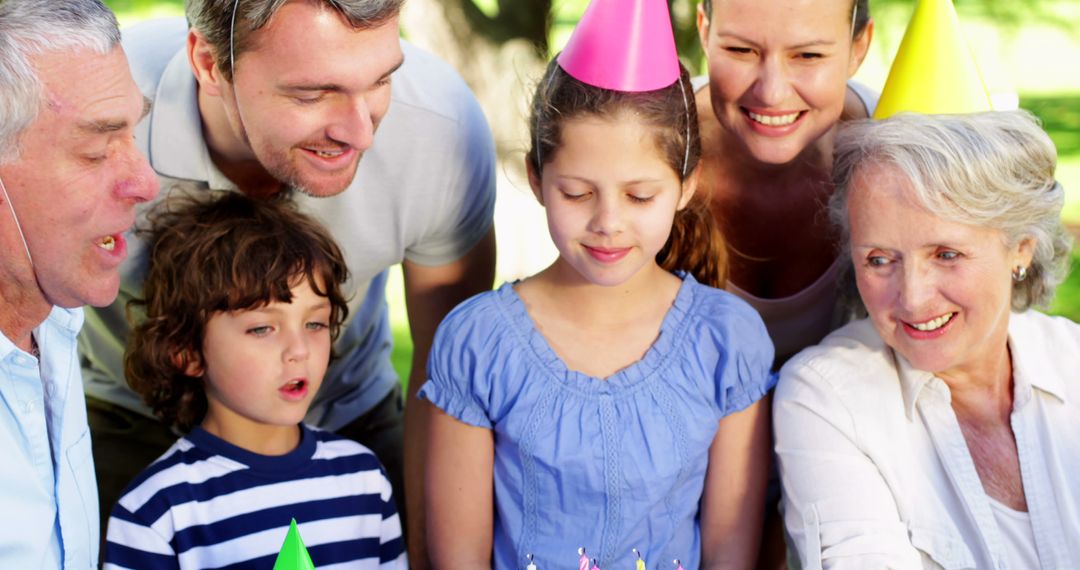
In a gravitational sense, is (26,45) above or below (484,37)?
above

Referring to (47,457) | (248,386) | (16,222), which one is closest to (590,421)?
(248,386)

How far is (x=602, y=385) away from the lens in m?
2.56

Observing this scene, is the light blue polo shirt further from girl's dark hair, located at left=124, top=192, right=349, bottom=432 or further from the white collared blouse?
the white collared blouse

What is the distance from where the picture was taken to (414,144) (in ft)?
9.60

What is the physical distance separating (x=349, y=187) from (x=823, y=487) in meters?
1.24

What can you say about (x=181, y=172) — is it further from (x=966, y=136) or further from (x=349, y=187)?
(x=966, y=136)

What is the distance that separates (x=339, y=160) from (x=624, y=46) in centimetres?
64

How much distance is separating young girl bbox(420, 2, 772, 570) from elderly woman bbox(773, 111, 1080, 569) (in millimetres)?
156

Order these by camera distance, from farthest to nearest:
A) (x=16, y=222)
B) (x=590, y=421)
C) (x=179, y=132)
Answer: (x=179, y=132) → (x=590, y=421) → (x=16, y=222)

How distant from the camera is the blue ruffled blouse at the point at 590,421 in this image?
2525mm

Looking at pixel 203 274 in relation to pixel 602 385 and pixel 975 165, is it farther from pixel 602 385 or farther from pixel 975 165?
pixel 975 165

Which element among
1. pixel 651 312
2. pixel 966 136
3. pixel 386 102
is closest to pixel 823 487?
pixel 651 312

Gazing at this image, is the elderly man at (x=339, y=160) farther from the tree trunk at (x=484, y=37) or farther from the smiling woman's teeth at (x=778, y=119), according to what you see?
the tree trunk at (x=484, y=37)

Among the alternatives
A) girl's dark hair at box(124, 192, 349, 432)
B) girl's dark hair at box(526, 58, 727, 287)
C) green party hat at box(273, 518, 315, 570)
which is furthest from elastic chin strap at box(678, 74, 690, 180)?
green party hat at box(273, 518, 315, 570)
